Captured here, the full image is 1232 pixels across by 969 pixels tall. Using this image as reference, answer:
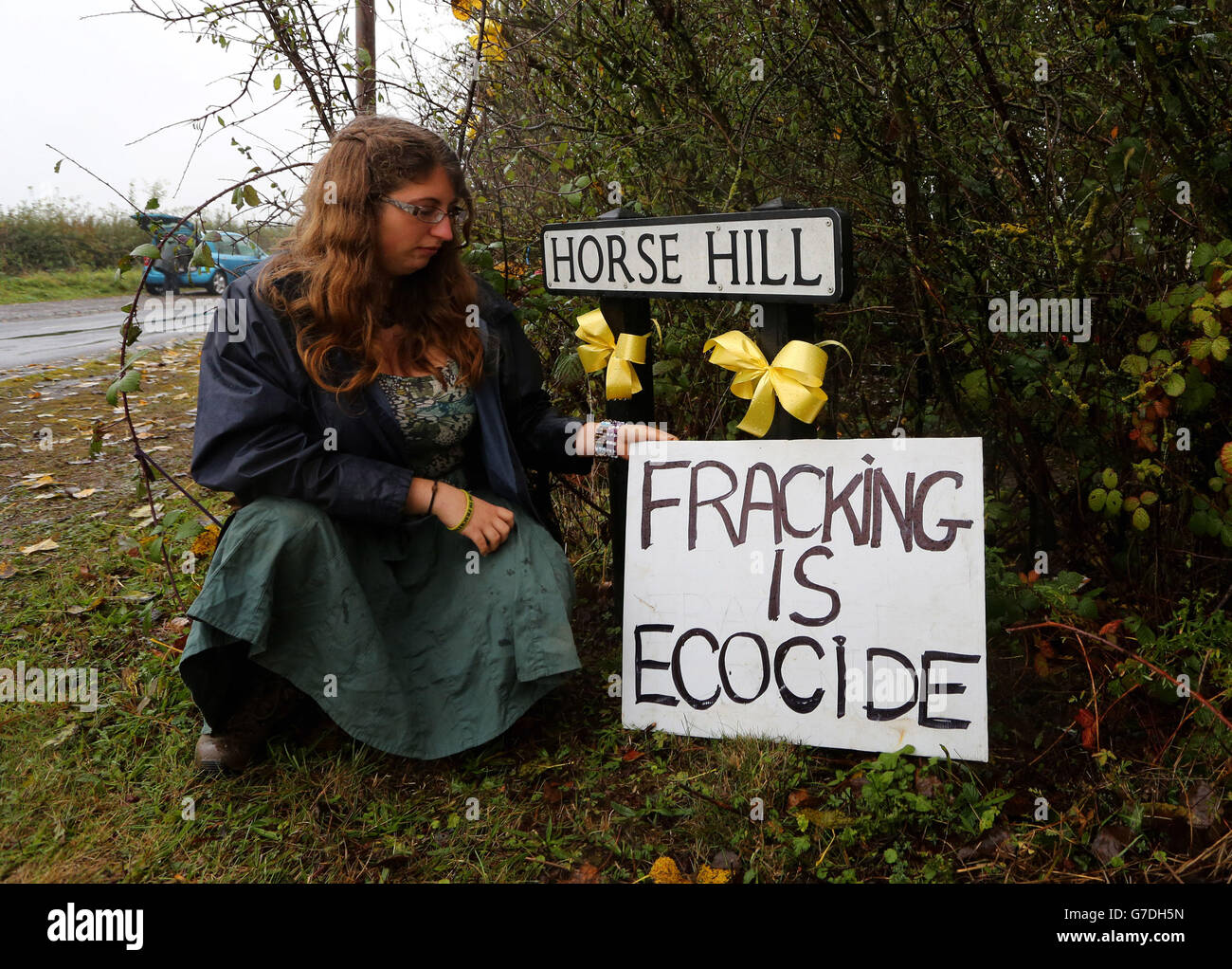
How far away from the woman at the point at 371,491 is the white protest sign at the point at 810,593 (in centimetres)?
21

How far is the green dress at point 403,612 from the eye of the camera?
2086 mm

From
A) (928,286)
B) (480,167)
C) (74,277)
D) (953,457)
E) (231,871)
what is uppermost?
(74,277)

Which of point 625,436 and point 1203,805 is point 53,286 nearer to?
point 625,436

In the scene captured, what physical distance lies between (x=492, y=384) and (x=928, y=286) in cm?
111

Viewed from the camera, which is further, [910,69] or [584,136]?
[584,136]

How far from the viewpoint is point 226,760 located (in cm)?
224

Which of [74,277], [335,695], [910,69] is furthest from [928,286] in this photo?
[74,277]

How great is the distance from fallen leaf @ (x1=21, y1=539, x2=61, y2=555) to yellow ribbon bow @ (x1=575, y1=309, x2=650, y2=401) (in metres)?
2.38

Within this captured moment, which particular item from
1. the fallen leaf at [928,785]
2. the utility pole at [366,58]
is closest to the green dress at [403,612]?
the fallen leaf at [928,785]

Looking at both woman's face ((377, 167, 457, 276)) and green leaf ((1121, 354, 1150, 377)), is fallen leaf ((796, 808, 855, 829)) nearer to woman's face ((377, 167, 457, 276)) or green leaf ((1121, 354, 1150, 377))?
green leaf ((1121, 354, 1150, 377))

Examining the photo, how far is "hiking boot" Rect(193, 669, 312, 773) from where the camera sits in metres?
2.24

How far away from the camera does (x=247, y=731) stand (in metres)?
2.25

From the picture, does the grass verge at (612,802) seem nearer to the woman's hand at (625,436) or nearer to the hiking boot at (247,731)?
the hiking boot at (247,731)

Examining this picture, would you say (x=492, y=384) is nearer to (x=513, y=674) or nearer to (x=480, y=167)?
(x=513, y=674)
